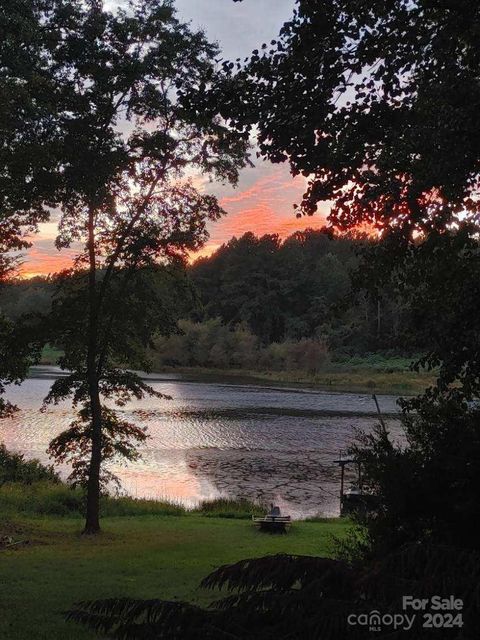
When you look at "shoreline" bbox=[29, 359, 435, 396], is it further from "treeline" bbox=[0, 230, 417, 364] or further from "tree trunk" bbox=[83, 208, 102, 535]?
"tree trunk" bbox=[83, 208, 102, 535]

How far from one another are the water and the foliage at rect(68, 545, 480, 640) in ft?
50.4

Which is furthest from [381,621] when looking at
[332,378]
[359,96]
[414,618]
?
[332,378]

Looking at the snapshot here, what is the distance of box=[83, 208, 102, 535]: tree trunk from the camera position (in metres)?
16.2

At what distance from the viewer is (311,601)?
272 centimetres

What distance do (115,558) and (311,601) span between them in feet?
35.3

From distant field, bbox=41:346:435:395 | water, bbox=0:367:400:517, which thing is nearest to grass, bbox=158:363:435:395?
distant field, bbox=41:346:435:395

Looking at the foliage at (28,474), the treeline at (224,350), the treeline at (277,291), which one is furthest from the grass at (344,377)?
the foliage at (28,474)

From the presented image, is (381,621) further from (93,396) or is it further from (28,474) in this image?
(28,474)

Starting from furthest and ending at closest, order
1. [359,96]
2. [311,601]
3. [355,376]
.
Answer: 1. [355,376]
2. [359,96]
3. [311,601]

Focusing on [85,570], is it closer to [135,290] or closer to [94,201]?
[135,290]

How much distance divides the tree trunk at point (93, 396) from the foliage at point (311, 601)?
13693 mm

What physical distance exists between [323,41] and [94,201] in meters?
9.43

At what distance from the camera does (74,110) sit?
1559 cm

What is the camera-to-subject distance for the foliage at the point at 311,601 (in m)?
2.55
